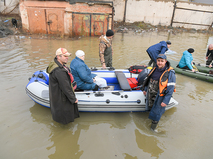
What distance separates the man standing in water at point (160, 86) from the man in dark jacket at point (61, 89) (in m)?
1.55

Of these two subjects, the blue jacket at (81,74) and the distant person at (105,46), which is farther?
the distant person at (105,46)

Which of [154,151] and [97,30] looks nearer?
[154,151]

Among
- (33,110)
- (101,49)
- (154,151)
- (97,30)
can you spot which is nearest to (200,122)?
(154,151)

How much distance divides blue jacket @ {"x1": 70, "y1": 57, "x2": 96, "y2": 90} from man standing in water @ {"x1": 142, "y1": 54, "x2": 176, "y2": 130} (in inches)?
51.7

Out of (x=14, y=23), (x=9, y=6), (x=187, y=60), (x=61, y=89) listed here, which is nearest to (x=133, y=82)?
(x=61, y=89)

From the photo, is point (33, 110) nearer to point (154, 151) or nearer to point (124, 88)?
point (124, 88)

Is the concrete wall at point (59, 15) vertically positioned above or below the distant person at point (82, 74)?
above

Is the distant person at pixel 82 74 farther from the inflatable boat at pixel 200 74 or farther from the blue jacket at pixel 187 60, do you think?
the inflatable boat at pixel 200 74

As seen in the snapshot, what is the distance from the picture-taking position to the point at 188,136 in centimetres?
299

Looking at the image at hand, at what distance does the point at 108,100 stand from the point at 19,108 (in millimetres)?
2253

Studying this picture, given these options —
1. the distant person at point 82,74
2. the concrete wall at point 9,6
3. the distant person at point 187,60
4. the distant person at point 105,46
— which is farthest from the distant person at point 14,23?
the distant person at point 187,60

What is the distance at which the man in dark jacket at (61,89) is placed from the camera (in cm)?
235

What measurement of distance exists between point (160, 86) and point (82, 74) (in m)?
1.60

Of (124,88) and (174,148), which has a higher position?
(124,88)
